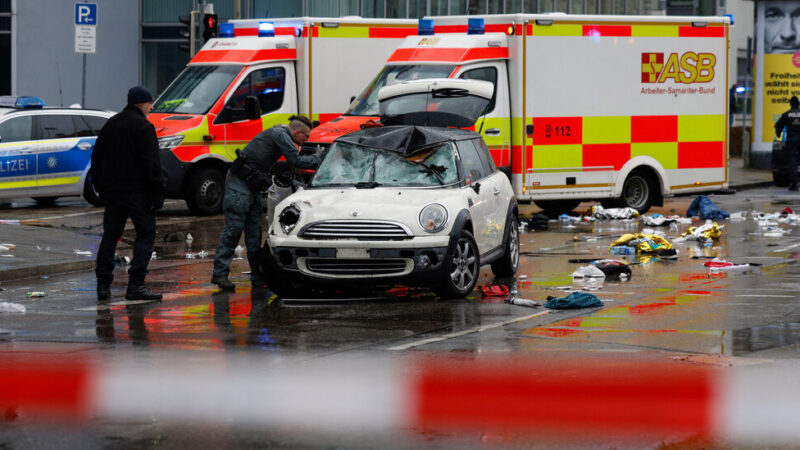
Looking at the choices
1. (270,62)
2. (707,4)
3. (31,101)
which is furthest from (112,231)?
(707,4)

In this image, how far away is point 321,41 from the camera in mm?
20922

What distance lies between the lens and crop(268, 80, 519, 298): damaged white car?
11.0 metres

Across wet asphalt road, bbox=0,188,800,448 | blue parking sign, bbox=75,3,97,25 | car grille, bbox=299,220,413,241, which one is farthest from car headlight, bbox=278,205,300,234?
blue parking sign, bbox=75,3,97,25

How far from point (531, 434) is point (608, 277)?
6.72 meters

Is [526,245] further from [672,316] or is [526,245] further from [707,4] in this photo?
[707,4]

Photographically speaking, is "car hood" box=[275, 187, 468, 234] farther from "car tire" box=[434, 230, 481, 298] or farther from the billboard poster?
the billboard poster

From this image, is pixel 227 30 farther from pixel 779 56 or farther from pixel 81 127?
pixel 779 56

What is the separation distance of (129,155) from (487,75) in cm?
855

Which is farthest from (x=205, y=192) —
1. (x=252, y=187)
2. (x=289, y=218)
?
(x=289, y=218)

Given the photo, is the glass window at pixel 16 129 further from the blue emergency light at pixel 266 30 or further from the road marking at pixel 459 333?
the road marking at pixel 459 333

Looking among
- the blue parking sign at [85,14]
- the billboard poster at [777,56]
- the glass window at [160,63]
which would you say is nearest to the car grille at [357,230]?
the blue parking sign at [85,14]

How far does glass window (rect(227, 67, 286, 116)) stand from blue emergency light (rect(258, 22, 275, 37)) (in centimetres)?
56

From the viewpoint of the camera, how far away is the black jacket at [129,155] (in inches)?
443

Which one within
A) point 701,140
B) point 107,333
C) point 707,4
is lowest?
point 107,333
